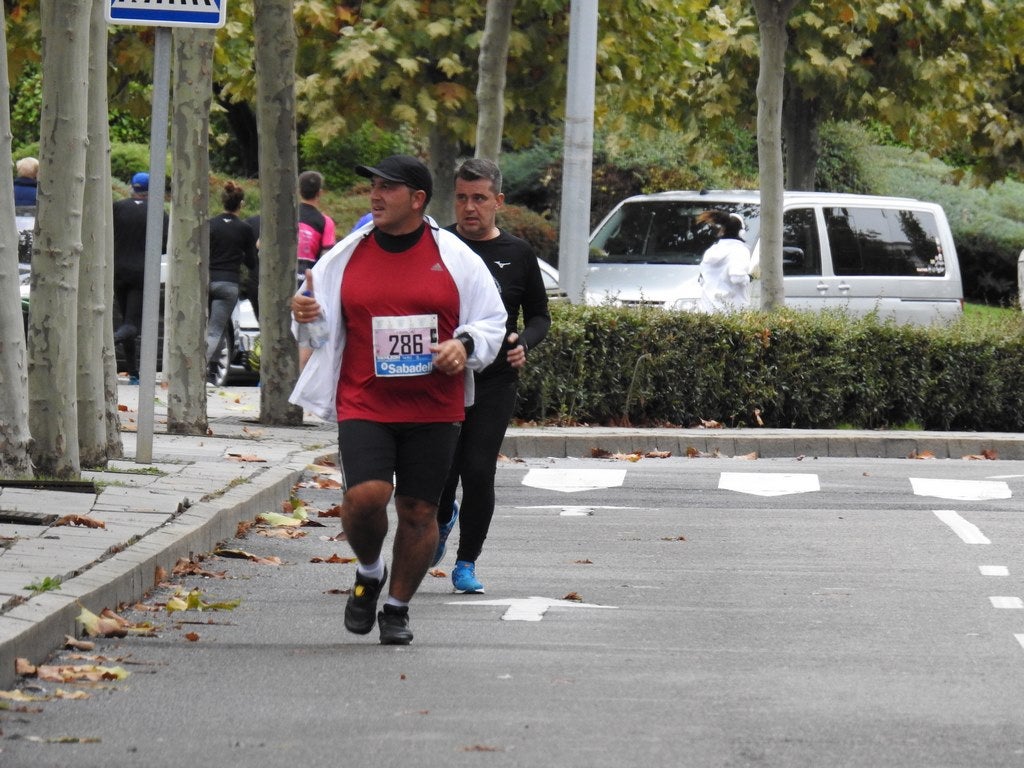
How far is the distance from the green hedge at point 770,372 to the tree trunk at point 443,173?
8.00 m

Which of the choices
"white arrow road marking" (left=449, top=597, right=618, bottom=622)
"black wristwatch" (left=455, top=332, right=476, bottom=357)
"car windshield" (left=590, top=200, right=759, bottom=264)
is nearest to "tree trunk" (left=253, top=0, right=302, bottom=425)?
"car windshield" (left=590, top=200, right=759, bottom=264)

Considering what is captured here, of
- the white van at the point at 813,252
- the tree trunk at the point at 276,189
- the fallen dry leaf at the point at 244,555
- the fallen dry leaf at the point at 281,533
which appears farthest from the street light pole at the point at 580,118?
the fallen dry leaf at the point at 244,555

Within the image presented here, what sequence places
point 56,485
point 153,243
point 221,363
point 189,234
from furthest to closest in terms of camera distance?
1. point 221,363
2. point 189,234
3. point 153,243
4. point 56,485

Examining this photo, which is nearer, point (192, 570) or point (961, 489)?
point (192, 570)

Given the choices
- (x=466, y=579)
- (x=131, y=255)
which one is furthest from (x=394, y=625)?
(x=131, y=255)

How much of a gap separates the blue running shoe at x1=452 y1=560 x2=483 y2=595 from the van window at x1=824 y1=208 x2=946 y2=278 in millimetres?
13531

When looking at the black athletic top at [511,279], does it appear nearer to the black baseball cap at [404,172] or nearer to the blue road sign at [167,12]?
the black baseball cap at [404,172]

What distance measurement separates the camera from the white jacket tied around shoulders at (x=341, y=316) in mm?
7465

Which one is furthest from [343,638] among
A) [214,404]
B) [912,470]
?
[214,404]

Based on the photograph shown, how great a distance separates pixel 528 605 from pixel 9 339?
2960mm

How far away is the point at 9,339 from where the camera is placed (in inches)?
394

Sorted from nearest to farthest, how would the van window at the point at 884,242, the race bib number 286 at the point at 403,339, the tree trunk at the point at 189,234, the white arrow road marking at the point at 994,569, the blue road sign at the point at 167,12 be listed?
the race bib number 286 at the point at 403,339 → the white arrow road marking at the point at 994,569 → the blue road sign at the point at 167,12 → the tree trunk at the point at 189,234 → the van window at the point at 884,242

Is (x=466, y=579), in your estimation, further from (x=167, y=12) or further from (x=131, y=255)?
(x=131, y=255)

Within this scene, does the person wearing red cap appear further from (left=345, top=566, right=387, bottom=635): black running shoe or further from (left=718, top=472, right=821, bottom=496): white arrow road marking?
(left=718, top=472, right=821, bottom=496): white arrow road marking
